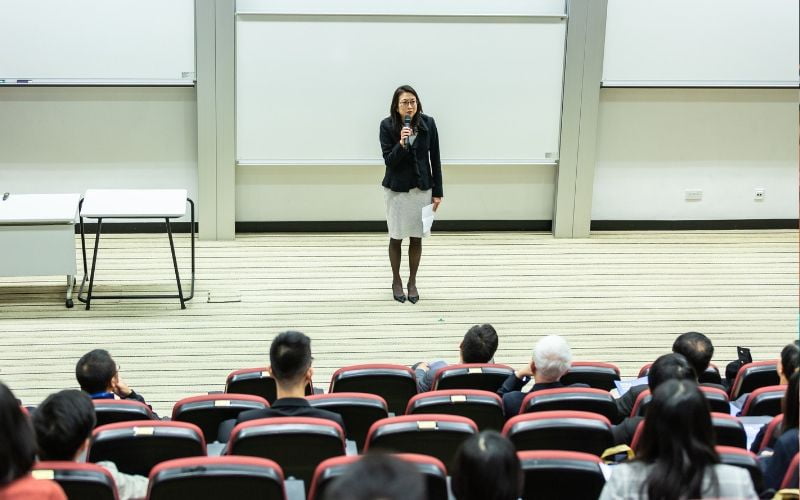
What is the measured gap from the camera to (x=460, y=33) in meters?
8.20

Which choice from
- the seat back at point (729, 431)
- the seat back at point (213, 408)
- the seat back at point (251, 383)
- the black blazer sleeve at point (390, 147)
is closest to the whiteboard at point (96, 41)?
the black blazer sleeve at point (390, 147)

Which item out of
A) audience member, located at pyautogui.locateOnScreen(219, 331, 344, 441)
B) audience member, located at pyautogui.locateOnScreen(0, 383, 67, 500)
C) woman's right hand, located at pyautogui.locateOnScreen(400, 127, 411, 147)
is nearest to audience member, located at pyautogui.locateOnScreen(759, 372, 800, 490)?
audience member, located at pyautogui.locateOnScreen(219, 331, 344, 441)

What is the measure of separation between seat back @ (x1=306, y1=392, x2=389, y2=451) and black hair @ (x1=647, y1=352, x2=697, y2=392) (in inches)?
39.2

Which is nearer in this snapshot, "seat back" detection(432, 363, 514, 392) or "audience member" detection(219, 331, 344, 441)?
"audience member" detection(219, 331, 344, 441)

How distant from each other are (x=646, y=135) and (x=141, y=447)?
6.42m

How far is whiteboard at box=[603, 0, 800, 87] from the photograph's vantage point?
834cm

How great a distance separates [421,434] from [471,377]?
3.31ft

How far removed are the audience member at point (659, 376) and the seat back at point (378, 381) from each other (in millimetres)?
959

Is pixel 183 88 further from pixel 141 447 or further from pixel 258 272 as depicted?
pixel 141 447

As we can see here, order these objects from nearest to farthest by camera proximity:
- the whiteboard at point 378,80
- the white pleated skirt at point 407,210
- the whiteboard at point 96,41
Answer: the white pleated skirt at point 407,210 < the whiteboard at point 96,41 < the whiteboard at point 378,80

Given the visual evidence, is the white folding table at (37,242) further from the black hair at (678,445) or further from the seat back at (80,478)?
the black hair at (678,445)

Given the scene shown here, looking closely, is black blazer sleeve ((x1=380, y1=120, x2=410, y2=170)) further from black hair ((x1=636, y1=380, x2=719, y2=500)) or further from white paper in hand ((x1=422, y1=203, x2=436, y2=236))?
black hair ((x1=636, y1=380, x2=719, y2=500))

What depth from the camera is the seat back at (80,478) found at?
2773mm

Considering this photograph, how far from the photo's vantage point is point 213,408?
3721 millimetres
